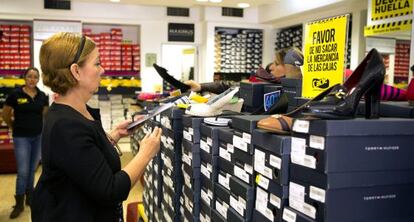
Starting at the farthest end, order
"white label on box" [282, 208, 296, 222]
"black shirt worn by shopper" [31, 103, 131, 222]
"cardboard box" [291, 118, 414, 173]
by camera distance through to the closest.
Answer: "black shirt worn by shopper" [31, 103, 131, 222]
"white label on box" [282, 208, 296, 222]
"cardboard box" [291, 118, 414, 173]

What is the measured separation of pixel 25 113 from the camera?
15.2 feet

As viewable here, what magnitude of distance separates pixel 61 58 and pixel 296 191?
37.4 inches

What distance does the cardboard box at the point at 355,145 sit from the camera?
102 centimetres

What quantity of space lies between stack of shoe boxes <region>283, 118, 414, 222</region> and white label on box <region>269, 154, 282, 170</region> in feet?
0.20

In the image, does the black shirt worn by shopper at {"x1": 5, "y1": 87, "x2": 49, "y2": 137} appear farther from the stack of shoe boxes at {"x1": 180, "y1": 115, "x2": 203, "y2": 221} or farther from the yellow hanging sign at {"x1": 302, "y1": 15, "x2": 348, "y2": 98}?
the yellow hanging sign at {"x1": 302, "y1": 15, "x2": 348, "y2": 98}

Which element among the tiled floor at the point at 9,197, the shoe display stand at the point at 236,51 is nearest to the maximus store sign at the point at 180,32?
the shoe display stand at the point at 236,51

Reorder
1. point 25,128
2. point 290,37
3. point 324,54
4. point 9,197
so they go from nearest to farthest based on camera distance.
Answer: point 324,54
point 25,128
point 9,197
point 290,37

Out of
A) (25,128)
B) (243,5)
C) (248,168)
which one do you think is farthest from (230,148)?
(243,5)

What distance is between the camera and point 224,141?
1670 mm

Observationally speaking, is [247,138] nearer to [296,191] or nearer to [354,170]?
[296,191]

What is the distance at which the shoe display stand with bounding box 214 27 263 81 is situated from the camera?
8.85 metres

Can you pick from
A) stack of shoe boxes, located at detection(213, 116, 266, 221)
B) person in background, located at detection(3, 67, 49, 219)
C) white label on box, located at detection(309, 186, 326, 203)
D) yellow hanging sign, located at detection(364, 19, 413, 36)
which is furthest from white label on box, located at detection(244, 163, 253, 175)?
Result: person in background, located at detection(3, 67, 49, 219)

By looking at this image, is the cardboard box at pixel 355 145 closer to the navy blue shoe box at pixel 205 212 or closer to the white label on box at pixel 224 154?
the white label on box at pixel 224 154

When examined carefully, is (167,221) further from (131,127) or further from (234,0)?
(234,0)
